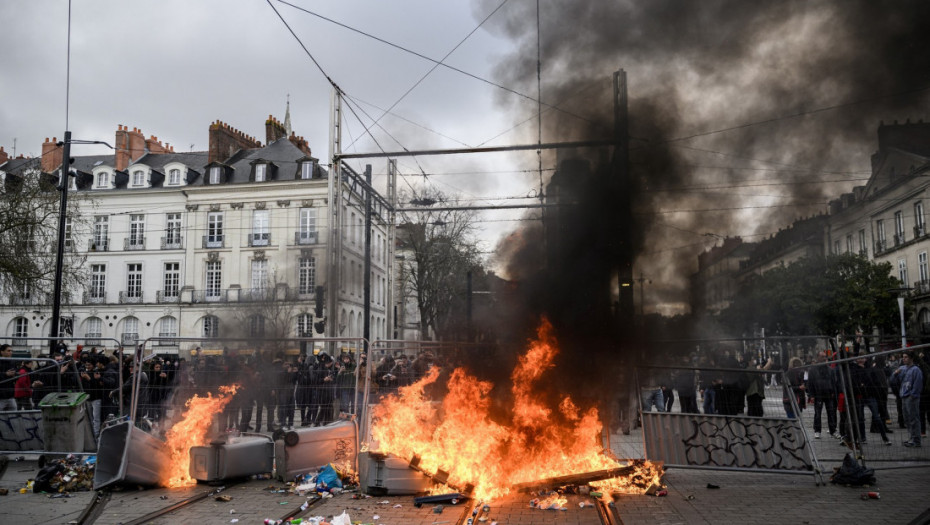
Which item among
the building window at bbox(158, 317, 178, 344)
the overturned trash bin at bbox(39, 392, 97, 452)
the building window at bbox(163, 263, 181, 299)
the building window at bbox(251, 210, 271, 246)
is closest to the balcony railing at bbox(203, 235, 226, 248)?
the building window at bbox(163, 263, 181, 299)

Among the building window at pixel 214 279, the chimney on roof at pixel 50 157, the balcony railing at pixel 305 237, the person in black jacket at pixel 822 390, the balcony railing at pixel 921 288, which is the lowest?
the person in black jacket at pixel 822 390

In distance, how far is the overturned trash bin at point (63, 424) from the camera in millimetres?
9539

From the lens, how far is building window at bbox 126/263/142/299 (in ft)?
152

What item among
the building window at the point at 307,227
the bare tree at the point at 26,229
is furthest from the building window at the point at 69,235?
the building window at the point at 307,227

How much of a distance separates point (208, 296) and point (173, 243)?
548cm

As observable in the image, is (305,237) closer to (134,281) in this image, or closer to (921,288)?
(134,281)

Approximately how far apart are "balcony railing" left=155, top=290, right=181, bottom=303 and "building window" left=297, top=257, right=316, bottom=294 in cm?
1586

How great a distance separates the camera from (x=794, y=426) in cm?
816

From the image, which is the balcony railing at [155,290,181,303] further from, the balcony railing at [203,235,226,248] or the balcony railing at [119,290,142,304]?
the balcony railing at [203,235,226,248]

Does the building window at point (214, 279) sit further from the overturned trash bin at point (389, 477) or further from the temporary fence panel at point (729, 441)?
the temporary fence panel at point (729, 441)

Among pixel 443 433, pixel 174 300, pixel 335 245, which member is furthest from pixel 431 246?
pixel 443 433

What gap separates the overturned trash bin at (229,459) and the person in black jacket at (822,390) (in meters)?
8.95

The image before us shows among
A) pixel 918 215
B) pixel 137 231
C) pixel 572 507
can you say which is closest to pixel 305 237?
pixel 137 231

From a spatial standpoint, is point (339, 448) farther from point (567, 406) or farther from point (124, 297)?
point (124, 297)
